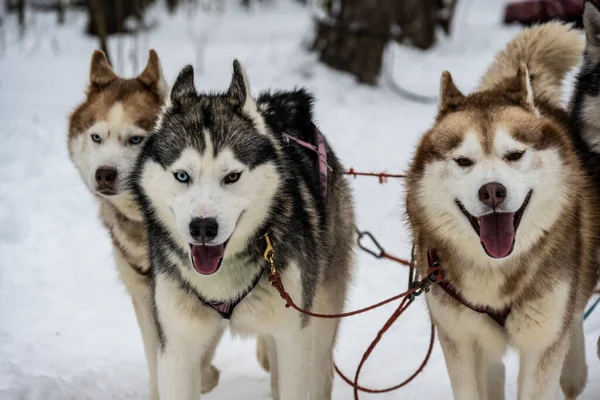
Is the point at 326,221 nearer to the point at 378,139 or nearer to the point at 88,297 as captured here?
the point at 88,297

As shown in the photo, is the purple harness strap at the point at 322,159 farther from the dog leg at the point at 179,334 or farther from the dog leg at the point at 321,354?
the dog leg at the point at 179,334

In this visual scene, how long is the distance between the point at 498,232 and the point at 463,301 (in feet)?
1.15

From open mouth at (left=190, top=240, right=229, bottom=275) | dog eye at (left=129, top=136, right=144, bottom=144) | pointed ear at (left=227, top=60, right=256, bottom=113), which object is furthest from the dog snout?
open mouth at (left=190, top=240, right=229, bottom=275)

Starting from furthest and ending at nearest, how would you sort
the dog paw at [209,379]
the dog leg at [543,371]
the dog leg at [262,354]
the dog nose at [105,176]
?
the dog leg at [262,354]
the dog paw at [209,379]
the dog nose at [105,176]
the dog leg at [543,371]

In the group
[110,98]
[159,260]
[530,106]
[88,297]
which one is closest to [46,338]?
[88,297]

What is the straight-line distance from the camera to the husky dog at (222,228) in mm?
2521

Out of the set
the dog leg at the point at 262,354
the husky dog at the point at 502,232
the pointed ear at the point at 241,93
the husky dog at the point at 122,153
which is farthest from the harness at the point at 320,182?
the dog leg at the point at 262,354

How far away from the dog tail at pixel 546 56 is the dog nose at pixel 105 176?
1.75m

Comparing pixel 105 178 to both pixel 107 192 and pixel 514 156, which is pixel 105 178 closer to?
pixel 107 192

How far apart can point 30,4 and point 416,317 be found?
2009 cm

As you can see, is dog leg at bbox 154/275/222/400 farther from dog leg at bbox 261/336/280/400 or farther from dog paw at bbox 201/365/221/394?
dog paw at bbox 201/365/221/394

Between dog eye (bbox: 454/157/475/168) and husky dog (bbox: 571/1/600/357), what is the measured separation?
0.77 m

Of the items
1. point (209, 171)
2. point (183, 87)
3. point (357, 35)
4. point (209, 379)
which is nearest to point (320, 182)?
point (183, 87)

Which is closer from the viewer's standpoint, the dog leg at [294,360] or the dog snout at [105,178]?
the dog leg at [294,360]
